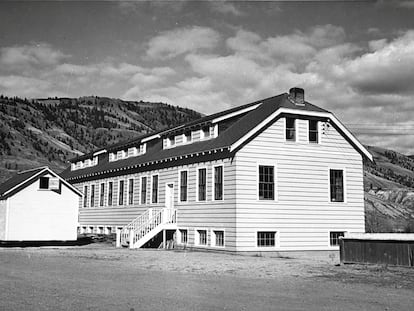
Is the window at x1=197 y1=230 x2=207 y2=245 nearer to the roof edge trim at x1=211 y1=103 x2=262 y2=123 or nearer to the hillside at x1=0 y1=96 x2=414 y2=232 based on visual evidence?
the roof edge trim at x1=211 y1=103 x2=262 y2=123

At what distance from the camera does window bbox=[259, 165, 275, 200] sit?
82.7 ft

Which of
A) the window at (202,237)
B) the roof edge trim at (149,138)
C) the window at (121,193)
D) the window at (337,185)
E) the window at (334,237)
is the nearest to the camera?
the window at (334,237)

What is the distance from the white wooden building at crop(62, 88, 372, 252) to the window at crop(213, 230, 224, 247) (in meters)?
0.05

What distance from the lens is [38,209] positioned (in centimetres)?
3158

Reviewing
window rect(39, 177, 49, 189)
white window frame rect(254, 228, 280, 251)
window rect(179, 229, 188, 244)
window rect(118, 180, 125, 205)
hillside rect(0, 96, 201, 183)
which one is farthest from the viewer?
hillside rect(0, 96, 201, 183)

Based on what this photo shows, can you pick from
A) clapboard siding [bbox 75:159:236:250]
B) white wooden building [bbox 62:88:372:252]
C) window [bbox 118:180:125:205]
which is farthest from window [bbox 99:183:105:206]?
white wooden building [bbox 62:88:372:252]

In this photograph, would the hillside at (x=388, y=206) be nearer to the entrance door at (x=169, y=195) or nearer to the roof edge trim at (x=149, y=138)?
the entrance door at (x=169, y=195)

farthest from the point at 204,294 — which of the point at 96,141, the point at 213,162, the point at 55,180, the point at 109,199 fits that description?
the point at 96,141

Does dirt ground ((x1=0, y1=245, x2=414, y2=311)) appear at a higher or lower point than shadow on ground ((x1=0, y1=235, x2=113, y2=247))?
lower

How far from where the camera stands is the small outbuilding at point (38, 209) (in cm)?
3067

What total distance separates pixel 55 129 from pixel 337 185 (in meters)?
116

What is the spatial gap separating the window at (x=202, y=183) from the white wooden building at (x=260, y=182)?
51 mm

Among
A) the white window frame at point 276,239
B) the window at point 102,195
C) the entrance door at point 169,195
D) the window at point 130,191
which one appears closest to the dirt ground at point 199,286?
the white window frame at point 276,239

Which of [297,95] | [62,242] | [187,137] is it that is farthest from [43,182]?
[297,95]
